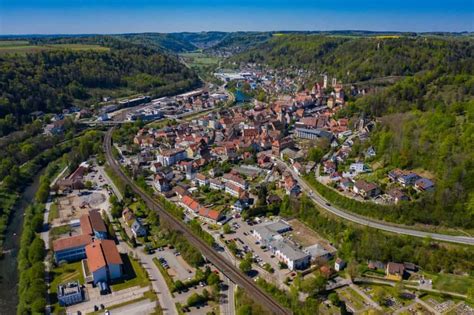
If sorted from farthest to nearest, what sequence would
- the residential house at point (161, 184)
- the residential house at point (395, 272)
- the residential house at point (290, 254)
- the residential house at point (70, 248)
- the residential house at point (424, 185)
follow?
the residential house at point (161, 184), the residential house at point (424, 185), the residential house at point (70, 248), the residential house at point (290, 254), the residential house at point (395, 272)

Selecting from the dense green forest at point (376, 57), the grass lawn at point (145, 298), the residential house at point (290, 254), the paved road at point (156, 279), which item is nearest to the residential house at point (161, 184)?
the paved road at point (156, 279)

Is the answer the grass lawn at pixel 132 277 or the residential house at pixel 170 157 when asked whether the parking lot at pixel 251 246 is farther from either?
the residential house at pixel 170 157

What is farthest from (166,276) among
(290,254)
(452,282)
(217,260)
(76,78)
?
(76,78)

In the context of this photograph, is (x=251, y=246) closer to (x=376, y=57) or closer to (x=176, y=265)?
(x=176, y=265)

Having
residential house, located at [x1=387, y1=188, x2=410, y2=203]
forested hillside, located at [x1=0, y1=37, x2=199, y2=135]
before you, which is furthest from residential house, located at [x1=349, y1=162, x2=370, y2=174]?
forested hillside, located at [x1=0, y1=37, x2=199, y2=135]

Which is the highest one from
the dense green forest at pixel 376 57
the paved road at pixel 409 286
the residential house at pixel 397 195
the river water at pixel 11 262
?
the dense green forest at pixel 376 57

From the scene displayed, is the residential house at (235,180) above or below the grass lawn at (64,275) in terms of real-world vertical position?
above

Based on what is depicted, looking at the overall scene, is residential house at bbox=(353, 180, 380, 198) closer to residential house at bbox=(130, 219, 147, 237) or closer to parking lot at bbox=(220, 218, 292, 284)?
parking lot at bbox=(220, 218, 292, 284)

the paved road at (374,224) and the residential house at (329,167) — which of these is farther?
the residential house at (329,167)
